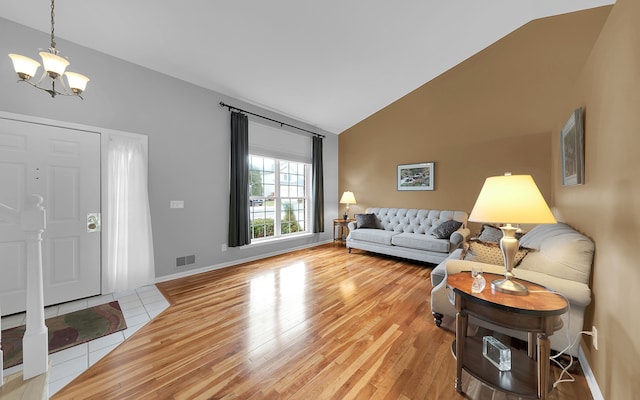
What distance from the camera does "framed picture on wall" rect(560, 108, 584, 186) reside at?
6.53 ft

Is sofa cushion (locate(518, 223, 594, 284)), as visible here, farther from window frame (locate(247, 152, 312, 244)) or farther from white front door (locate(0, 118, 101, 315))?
white front door (locate(0, 118, 101, 315))

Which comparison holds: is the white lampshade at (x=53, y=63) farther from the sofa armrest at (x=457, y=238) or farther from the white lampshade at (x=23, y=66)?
the sofa armrest at (x=457, y=238)

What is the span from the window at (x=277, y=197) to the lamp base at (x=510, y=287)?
12.4 ft

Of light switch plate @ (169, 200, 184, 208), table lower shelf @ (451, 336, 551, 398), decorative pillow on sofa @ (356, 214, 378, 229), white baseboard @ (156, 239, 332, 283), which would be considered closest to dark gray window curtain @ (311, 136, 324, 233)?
white baseboard @ (156, 239, 332, 283)

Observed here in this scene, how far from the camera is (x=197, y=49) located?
9.72ft

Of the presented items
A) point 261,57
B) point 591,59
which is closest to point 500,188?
point 591,59

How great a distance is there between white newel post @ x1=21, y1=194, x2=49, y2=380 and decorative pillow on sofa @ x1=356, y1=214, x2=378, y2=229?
4430mm

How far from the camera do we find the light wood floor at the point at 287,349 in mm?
1476

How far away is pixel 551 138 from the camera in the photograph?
3.71 metres

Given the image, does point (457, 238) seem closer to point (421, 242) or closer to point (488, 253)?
point (421, 242)

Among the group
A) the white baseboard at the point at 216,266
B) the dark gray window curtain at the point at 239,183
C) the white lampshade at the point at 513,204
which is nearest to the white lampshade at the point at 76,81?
the dark gray window curtain at the point at 239,183

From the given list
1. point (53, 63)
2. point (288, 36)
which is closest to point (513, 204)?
point (288, 36)

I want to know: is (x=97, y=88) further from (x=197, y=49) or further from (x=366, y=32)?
(x=366, y=32)

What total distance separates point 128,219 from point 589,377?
14.6ft
